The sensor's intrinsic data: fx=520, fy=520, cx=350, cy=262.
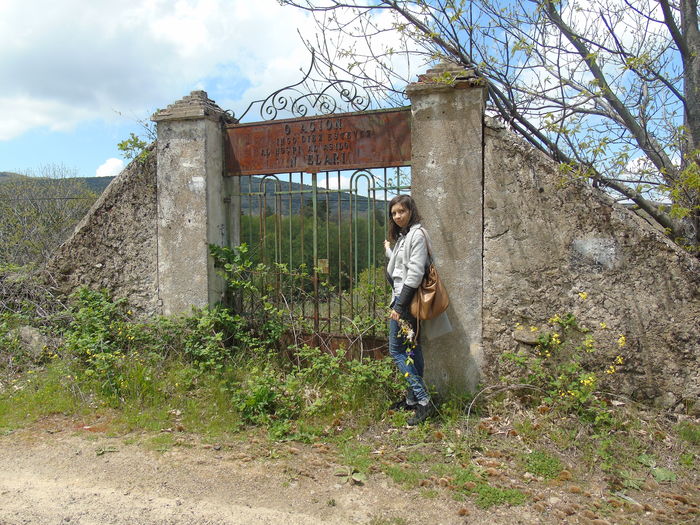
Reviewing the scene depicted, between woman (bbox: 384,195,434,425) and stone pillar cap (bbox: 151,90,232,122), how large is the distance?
7.59 feet

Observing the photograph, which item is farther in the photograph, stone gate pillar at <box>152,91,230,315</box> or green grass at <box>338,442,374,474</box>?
stone gate pillar at <box>152,91,230,315</box>

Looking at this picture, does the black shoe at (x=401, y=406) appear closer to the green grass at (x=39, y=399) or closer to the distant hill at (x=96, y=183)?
the green grass at (x=39, y=399)

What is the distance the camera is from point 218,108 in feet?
18.1

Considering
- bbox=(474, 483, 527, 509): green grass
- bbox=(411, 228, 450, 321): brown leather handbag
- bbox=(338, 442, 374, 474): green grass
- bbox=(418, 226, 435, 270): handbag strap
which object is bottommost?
bbox=(474, 483, 527, 509): green grass

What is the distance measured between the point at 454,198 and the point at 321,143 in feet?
4.79

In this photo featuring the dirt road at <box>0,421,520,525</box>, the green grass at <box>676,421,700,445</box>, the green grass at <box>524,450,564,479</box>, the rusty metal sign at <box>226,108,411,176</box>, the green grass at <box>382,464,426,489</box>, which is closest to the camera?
the dirt road at <box>0,421,520,525</box>

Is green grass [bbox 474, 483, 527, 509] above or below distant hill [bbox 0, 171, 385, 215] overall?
below

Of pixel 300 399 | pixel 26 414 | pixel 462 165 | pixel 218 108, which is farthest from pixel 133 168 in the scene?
pixel 462 165

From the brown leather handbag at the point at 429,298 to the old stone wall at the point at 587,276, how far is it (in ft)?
1.53

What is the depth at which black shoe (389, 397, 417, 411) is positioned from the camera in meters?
4.24

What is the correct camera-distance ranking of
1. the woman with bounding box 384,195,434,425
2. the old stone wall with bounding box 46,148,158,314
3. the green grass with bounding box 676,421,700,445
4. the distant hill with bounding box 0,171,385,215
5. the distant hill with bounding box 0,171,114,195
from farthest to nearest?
the distant hill with bounding box 0,171,114,195 → the old stone wall with bounding box 46,148,158,314 → the distant hill with bounding box 0,171,385,215 → the woman with bounding box 384,195,434,425 → the green grass with bounding box 676,421,700,445

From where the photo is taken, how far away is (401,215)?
419 centimetres

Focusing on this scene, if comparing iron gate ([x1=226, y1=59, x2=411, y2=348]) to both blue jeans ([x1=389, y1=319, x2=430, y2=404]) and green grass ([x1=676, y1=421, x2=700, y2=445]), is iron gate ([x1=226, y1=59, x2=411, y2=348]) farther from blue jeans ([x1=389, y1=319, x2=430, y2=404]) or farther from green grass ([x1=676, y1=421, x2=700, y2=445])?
green grass ([x1=676, y1=421, x2=700, y2=445])

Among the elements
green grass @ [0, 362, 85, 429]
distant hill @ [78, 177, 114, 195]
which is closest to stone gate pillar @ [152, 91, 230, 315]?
green grass @ [0, 362, 85, 429]
